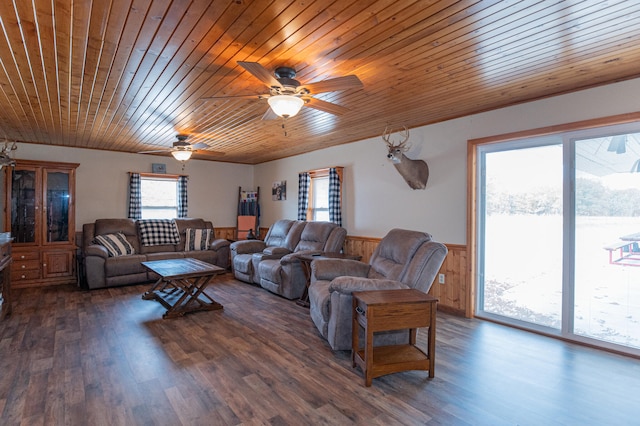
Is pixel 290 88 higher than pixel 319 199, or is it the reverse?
pixel 290 88

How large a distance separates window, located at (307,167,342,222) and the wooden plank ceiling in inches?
79.0

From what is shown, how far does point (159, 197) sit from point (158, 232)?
93cm

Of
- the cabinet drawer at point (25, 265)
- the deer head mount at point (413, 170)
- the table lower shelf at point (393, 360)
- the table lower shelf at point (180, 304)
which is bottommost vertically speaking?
the table lower shelf at point (180, 304)

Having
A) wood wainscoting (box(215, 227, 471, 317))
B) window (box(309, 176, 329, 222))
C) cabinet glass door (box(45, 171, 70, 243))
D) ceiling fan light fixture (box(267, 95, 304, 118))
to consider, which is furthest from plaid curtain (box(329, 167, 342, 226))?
cabinet glass door (box(45, 171, 70, 243))

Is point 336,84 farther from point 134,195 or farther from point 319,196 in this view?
point 134,195

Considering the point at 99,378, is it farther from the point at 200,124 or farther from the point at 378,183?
the point at 378,183

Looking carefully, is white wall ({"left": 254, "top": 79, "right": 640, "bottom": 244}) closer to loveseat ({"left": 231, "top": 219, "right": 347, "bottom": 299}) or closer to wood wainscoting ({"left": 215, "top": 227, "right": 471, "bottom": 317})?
wood wainscoting ({"left": 215, "top": 227, "right": 471, "bottom": 317})

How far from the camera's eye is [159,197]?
6.74m

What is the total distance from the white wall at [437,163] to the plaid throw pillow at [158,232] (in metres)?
2.70

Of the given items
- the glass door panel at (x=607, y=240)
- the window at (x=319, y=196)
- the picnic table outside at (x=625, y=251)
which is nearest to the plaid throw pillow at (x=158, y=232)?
the window at (x=319, y=196)

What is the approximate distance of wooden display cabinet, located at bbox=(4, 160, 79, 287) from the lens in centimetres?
513

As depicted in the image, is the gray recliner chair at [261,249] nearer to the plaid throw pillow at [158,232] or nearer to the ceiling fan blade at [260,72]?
the plaid throw pillow at [158,232]

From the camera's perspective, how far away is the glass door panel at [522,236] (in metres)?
3.38

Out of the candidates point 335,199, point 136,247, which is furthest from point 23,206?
point 335,199
